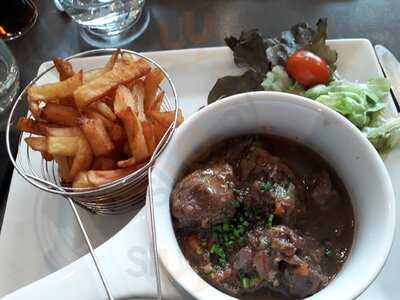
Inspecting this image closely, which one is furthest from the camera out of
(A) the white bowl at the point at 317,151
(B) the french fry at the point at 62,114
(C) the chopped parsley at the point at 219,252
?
(B) the french fry at the point at 62,114

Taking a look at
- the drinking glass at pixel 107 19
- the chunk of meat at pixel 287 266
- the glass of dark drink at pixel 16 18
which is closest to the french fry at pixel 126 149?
the chunk of meat at pixel 287 266

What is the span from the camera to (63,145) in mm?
1364

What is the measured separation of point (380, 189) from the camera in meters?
1.09

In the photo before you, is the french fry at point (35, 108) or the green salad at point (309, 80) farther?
the green salad at point (309, 80)

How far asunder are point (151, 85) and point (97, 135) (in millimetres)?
245

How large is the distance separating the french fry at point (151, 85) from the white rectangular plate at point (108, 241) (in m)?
0.25

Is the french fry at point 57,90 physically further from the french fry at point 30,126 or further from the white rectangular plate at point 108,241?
the white rectangular plate at point 108,241

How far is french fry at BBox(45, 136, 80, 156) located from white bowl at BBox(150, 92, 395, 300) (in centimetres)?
33

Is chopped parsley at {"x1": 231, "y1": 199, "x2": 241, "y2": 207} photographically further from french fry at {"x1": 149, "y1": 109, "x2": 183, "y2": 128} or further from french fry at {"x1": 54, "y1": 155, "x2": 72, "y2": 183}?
french fry at {"x1": 54, "y1": 155, "x2": 72, "y2": 183}

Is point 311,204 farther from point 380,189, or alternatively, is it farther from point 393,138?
point 393,138

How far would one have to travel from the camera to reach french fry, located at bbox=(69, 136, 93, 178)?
1.36 meters

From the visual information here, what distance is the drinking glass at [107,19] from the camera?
200cm

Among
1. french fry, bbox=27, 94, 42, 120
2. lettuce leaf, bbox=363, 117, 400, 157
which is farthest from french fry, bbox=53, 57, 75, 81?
lettuce leaf, bbox=363, 117, 400, 157

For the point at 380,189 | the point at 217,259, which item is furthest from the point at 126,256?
the point at 380,189
